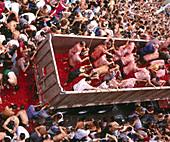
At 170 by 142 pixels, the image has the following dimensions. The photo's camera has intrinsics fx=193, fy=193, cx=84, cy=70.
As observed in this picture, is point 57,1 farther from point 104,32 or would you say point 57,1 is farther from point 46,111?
point 46,111

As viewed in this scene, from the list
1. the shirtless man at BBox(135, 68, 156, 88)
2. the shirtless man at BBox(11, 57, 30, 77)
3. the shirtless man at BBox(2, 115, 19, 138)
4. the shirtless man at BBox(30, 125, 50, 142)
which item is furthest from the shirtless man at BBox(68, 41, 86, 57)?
the shirtless man at BBox(2, 115, 19, 138)

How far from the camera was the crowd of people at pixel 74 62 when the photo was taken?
6.84 meters

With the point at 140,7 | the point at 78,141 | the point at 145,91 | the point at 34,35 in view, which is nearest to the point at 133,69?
the point at 145,91

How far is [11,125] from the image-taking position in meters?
6.06

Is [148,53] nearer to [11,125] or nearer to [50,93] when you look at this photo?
[50,93]

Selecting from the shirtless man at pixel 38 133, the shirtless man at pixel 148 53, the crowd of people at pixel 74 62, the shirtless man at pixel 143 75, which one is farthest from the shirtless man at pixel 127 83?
the shirtless man at pixel 38 133

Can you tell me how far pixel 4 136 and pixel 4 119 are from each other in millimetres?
690

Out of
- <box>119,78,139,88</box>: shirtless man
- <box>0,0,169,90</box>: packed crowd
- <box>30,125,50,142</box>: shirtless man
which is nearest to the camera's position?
<box>30,125,50,142</box>: shirtless man

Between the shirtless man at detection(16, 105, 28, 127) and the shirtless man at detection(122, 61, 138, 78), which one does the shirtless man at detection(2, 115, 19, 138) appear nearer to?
the shirtless man at detection(16, 105, 28, 127)

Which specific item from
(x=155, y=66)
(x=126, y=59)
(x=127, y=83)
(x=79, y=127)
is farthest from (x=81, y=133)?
(x=155, y=66)

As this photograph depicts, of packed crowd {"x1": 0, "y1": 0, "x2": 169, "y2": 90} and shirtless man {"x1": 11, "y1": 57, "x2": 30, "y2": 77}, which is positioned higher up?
packed crowd {"x1": 0, "y1": 0, "x2": 169, "y2": 90}

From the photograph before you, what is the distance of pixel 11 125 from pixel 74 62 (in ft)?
11.9

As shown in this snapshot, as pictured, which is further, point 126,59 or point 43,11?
point 126,59

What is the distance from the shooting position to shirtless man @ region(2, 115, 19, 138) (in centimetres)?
607
